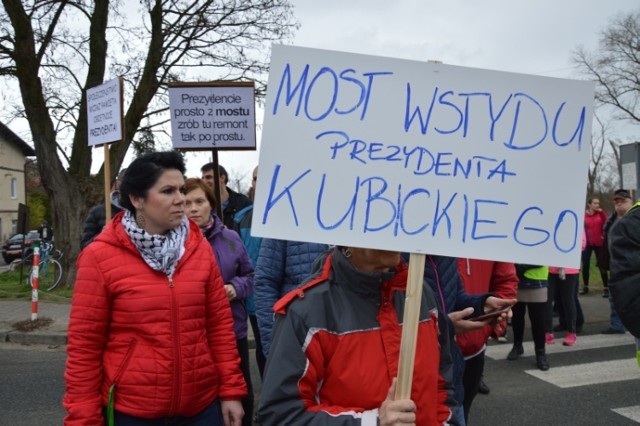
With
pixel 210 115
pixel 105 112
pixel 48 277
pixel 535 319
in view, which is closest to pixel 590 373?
pixel 535 319

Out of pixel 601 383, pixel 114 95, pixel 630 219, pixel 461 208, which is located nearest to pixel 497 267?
pixel 630 219

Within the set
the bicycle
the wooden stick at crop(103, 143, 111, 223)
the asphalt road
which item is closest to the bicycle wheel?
→ the bicycle

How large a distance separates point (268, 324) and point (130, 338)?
850mm

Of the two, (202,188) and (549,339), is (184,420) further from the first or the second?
(549,339)

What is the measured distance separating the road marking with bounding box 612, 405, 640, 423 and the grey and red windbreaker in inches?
143

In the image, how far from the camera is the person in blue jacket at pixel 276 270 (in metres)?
2.80

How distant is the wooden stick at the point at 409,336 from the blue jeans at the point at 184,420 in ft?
3.76

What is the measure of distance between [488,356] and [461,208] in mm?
5352

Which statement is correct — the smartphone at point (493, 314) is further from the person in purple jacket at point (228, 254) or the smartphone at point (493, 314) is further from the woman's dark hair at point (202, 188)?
the woman's dark hair at point (202, 188)

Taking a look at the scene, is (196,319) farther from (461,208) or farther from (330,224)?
(461,208)

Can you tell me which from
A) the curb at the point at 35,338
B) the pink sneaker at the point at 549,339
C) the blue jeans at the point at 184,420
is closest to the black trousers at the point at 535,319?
the pink sneaker at the point at 549,339

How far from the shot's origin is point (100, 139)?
4926 millimetres

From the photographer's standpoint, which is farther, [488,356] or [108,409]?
[488,356]

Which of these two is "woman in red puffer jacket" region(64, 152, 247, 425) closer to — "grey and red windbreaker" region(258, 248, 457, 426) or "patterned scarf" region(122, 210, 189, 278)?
"patterned scarf" region(122, 210, 189, 278)
